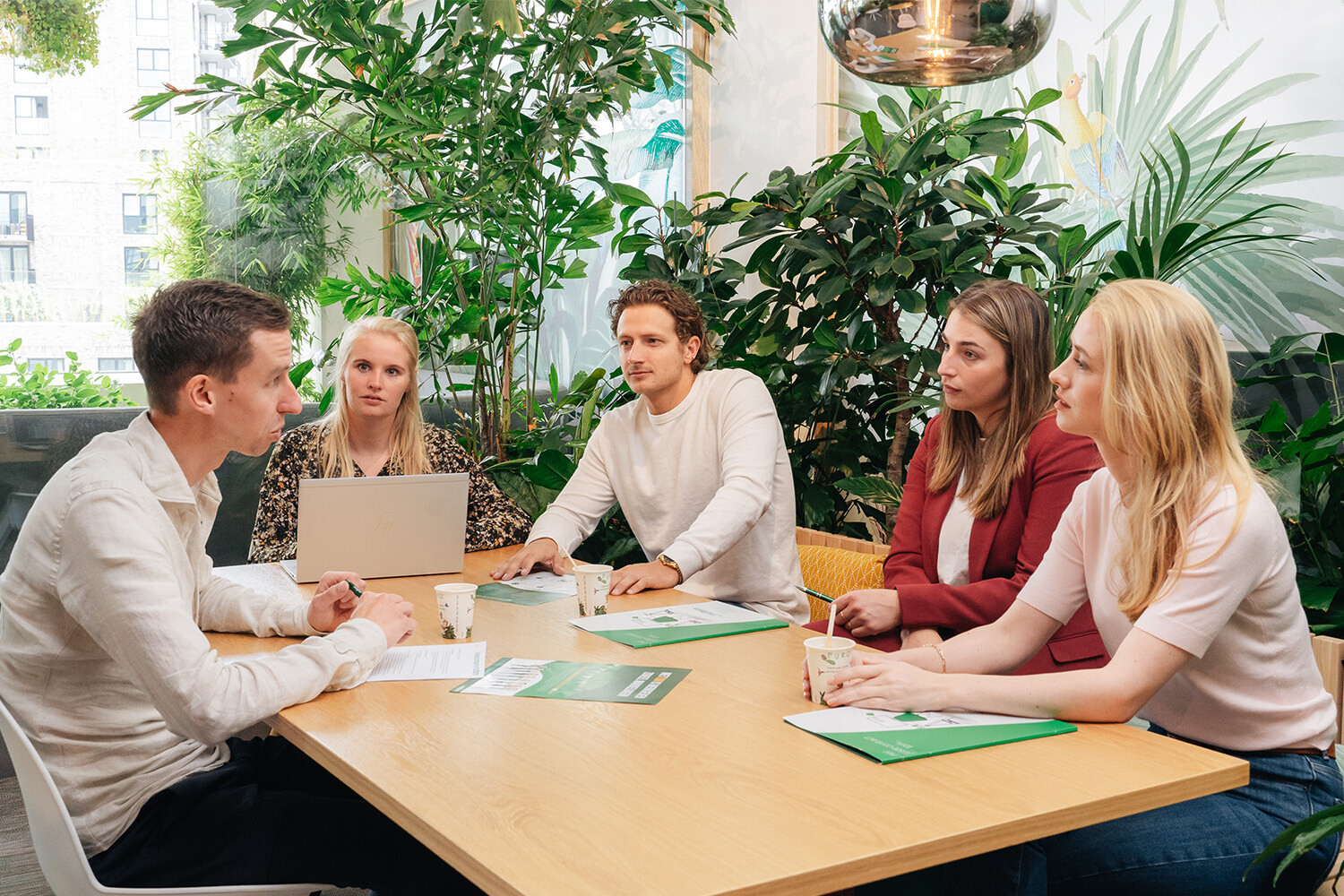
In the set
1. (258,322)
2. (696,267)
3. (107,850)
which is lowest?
(107,850)

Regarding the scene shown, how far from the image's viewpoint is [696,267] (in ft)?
13.8

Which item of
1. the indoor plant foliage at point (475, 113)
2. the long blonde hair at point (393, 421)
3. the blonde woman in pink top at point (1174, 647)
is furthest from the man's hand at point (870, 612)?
the indoor plant foliage at point (475, 113)

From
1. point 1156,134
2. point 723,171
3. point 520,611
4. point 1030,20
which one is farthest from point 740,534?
point 723,171

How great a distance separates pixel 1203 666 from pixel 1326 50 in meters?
1.97

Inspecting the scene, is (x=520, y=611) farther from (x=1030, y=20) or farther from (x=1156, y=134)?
(x=1156, y=134)

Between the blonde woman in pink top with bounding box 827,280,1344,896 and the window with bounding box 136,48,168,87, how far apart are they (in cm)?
393

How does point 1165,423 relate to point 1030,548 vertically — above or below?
above

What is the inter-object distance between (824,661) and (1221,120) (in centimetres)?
229

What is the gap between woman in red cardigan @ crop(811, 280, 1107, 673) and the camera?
2303 mm

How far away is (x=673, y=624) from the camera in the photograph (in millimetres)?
2090

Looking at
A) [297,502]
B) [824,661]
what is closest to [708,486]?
[297,502]

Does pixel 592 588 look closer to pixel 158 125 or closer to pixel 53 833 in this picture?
pixel 53 833

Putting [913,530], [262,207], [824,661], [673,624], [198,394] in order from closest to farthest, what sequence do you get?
[824,661] → [198,394] → [673,624] → [913,530] → [262,207]

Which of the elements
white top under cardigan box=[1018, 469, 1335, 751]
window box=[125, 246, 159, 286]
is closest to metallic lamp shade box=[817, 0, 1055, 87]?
white top under cardigan box=[1018, 469, 1335, 751]
